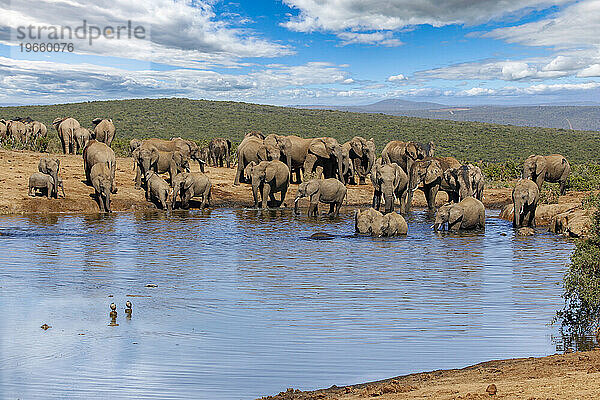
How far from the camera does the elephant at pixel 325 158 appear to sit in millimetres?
32312

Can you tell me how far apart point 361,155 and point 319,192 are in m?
9.06

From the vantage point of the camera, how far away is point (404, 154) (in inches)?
1314

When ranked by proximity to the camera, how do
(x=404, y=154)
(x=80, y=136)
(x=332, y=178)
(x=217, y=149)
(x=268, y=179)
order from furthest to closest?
(x=217, y=149) → (x=80, y=136) → (x=404, y=154) → (x=332, y=178) → (x=268, y=179)

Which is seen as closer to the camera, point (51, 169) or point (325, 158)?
point (51, 169)

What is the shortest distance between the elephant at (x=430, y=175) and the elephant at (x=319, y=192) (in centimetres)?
340

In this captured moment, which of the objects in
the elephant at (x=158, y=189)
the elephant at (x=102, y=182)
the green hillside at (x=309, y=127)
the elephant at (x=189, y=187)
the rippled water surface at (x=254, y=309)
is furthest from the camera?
the green hillside at (x=309, y=127)

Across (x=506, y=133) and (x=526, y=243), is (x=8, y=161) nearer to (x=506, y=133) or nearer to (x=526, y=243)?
(x=526, y=243)

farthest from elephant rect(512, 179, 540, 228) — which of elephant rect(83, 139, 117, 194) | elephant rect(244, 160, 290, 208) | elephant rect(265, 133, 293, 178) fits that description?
elephant rect(83, 139, 117, 194)

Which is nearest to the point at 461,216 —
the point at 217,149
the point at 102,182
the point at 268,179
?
the point at 268,179

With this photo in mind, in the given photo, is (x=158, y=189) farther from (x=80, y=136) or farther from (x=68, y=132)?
(x=68, y=132)

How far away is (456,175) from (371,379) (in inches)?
792

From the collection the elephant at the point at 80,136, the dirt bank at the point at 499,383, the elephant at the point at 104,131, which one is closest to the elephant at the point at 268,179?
the elephant at the point at 104,131

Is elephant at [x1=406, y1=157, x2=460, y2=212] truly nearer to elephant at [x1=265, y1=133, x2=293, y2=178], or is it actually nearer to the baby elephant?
elephant at [x1=265, y1=133, x2=293, y2=178]

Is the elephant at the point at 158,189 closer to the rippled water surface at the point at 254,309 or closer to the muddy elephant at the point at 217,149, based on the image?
the rippled water surface at the point at 254,309
